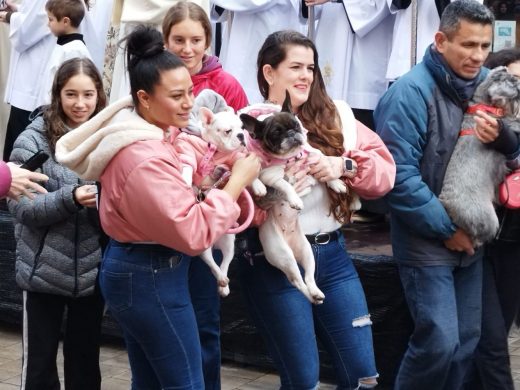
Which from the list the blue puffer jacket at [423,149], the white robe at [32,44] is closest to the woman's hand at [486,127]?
the blue puffer jacket at [423,149]

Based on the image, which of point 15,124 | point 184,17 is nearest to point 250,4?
point 15,124

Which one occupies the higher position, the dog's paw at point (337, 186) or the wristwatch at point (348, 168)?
the wristwatch at point (348, 168)

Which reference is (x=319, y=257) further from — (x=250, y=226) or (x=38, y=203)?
(x=38, y=203)

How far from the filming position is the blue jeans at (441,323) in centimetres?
446

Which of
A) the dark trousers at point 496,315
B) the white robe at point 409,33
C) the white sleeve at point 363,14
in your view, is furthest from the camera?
the white sleeve at point 363,14

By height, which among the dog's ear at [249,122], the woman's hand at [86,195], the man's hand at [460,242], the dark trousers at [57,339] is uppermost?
the dog's ear at [249,122]

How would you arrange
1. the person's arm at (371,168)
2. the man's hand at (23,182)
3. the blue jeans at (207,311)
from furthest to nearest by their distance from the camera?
the blue jeans at (207,311)
the man's hand at (23,182)
the person's arm at (371,168)

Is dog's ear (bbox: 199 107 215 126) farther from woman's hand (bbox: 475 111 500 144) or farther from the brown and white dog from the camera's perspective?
woman's hand (bbox: 475 111 500 144)

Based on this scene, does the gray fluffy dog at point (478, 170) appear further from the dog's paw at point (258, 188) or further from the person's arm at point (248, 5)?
the person's arm at point (248, 5)

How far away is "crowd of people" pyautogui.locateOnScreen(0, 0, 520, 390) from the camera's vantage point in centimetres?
367

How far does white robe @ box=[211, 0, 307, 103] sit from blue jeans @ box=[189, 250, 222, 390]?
9.75 feet

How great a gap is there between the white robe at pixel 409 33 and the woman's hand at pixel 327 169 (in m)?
2.68

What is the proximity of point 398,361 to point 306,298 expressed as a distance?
1.40 m

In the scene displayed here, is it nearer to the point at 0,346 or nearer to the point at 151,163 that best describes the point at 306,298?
the point at 151,163
